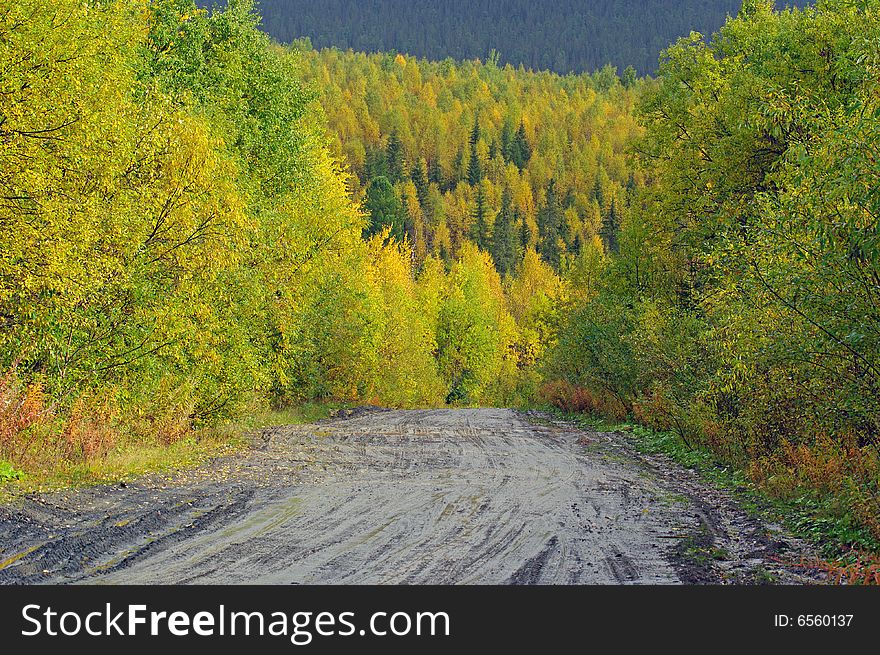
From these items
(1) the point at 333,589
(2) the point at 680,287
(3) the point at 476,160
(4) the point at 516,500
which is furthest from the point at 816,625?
(3) the point at 476,160

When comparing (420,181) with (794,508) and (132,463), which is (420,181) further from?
(794,508)

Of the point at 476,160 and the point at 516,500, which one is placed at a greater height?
the point at 476,160

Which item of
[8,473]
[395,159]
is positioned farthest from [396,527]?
[395,159]

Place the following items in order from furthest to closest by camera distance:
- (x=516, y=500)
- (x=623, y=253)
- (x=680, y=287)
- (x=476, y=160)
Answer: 1. (x=476, y=160)
2. (x=623, y=253)
3. (x=680, y=287)
4. (x=516, y=500)

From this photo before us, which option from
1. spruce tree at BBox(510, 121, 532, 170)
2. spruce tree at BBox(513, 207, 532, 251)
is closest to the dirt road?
spruce tree at BBox(513, 207, 532, 251)

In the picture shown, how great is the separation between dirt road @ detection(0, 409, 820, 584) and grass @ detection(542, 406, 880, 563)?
0.35 metres

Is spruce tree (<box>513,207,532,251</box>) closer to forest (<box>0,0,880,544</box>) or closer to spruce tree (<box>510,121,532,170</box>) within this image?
spruce tree (<box>510,121,532,170</box>)

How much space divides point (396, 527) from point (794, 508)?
5.51 metres

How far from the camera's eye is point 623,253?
118ft

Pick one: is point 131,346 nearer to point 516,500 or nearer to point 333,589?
point 516,500

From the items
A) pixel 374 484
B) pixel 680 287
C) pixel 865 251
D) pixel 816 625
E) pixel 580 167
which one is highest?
pixel 580 167

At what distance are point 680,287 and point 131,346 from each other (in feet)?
70.3

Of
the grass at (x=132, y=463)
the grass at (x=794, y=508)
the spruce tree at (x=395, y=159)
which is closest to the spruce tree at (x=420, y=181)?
the spruce tree at (x=395, y=159)

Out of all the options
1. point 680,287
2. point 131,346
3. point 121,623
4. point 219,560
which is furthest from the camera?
point 680,287
